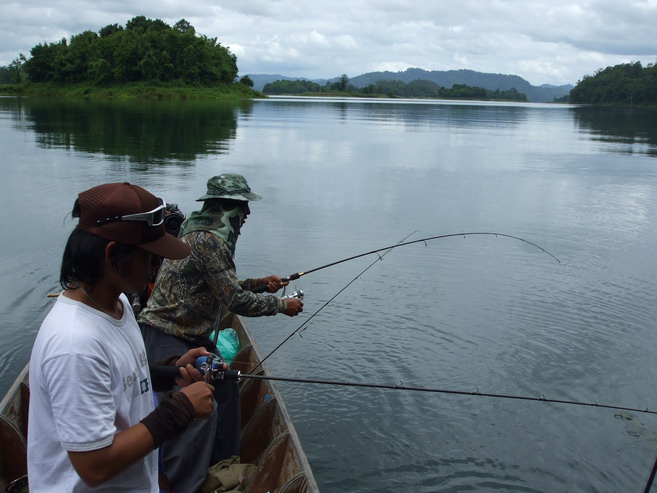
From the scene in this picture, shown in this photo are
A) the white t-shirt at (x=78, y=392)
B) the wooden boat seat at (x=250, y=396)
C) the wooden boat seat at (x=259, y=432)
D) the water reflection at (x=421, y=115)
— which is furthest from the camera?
the water reflection at (x=421, y=115)

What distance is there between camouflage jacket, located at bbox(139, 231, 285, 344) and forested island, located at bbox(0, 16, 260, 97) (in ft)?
255

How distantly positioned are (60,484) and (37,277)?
28.1ft

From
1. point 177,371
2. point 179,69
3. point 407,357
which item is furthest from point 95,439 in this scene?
point 179,69

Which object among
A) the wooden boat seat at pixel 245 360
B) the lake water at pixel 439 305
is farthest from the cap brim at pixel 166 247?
the lake water at pixel 439 305

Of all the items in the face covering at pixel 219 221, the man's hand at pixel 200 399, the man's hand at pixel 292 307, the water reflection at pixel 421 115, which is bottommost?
the man's hand at pixel 292 307

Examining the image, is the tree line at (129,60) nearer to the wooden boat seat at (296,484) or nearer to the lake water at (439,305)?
the lake water at (439,305)

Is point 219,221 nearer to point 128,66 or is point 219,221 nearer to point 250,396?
point 250,396

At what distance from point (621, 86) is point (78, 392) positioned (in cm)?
13159

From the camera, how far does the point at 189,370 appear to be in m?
3.08

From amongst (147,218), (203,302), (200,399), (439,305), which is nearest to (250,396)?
(203,302)

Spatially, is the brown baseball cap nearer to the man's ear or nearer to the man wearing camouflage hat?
the man's ear

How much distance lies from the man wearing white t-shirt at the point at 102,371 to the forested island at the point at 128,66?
261 ft

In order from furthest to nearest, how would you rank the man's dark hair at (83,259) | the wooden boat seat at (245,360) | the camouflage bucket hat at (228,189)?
the wooden boat seat at (245,360) → the camouflage bucket hat at (228,189) → the man's dark hair at (83,259)

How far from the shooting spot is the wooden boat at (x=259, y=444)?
3.92 meters
